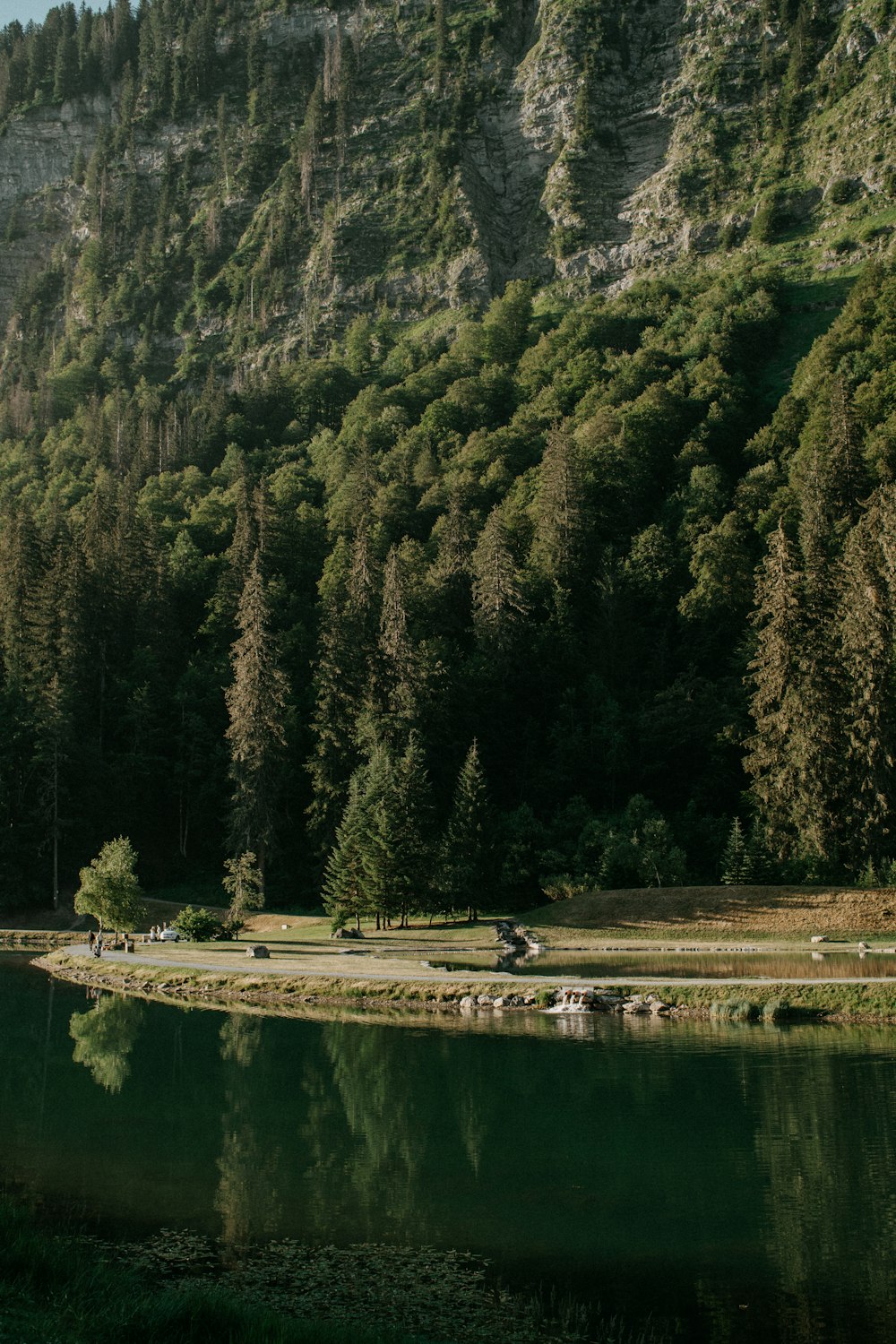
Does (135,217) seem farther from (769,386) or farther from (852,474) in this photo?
(852,474)

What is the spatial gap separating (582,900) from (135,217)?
153 metres

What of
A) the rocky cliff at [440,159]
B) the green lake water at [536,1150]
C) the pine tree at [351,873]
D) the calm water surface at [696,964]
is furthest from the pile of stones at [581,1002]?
the rocky cliff at [440,159]

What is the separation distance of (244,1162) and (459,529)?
6722 centimetres

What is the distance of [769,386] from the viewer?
341 feet

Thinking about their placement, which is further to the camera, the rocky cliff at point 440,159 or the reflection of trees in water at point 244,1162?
the rocky cliff at point 440,159

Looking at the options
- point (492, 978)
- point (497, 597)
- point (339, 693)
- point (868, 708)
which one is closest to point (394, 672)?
point (339, 693)

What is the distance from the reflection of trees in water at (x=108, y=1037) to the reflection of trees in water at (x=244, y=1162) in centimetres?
295

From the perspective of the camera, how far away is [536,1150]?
20.9 m

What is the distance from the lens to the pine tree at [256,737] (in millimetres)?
69125

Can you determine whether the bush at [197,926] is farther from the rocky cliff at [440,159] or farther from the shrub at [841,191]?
the shrub at [841,191]

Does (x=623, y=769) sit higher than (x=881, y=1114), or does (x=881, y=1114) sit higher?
(x=623, y=769)

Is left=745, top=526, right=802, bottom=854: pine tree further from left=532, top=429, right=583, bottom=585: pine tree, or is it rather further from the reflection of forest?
the reflection of forest

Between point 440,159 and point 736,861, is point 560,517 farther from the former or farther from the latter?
point 440,159

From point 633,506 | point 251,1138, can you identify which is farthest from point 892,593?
point 251,1138
